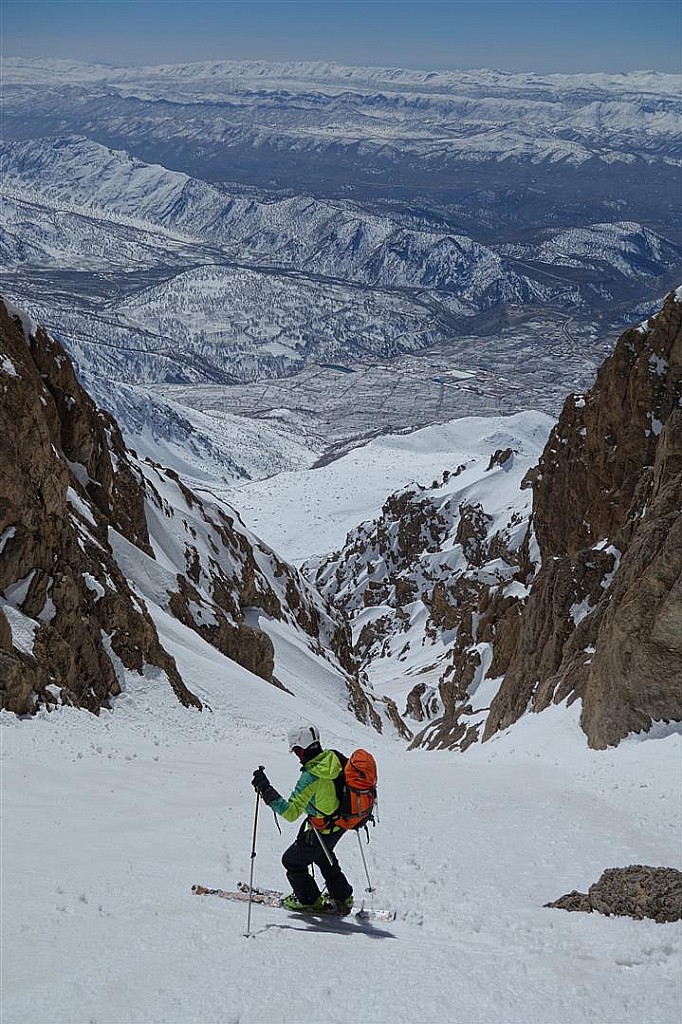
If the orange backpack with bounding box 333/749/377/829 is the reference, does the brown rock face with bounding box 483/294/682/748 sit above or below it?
above

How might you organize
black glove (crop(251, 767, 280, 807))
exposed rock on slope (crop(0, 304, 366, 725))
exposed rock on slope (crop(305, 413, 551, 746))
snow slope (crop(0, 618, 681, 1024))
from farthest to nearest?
exposed rock on slope (crop(305, 413, 551, 746)) < exposed rock on slope (crop(0, 304, 366, 725)) < black glove (crop(251, 767, 280, 807)) < snow slope (crop(0, 618, 681, 1024))

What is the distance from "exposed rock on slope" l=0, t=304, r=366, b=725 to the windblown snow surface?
355 centimetres

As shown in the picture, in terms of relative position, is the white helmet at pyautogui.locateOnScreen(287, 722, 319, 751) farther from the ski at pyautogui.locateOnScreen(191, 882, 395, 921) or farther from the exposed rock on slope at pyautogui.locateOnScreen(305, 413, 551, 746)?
the exposed rock on slope at pyautogui.locateOnScreen(305, 413, 551, 746)

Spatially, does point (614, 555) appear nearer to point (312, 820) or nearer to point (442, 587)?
point (312, 820)

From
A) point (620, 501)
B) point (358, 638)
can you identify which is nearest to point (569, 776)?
point (620, 501)

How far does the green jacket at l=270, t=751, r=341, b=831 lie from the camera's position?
9.80m

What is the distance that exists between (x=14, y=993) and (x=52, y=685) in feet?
59.0

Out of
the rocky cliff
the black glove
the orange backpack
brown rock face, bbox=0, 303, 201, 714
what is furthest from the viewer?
the rocky cliff

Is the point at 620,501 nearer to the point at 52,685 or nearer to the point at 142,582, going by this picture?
the point at 142,582

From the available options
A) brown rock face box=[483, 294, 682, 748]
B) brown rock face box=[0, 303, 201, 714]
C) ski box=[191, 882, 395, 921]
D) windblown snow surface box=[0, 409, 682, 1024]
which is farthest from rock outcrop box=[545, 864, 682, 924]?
brown rock face box=[0, 303, 201, 714]

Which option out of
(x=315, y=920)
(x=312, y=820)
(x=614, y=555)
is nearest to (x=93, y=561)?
(x=614, y=555)

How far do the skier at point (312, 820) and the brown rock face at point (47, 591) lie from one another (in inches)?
510

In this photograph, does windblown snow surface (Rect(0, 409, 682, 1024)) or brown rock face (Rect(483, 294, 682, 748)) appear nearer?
windblown snow surface (Rect(0, 409, 682, 1024))

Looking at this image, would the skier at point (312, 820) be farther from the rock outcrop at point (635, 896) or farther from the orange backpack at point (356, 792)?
the rock outcrop at point (635, 896)
